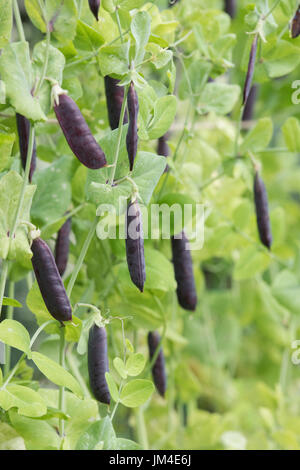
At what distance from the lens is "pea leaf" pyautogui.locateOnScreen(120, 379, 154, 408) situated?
0.43m

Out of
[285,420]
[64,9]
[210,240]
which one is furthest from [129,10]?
[285,420]

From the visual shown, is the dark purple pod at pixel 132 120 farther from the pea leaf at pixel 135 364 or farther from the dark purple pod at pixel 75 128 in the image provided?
the pea leaf at pixel 135 364

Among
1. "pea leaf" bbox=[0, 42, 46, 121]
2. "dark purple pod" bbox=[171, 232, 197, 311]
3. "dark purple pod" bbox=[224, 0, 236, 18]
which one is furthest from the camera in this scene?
"dark purple pod" bbox=[224, 0, 236, 18]

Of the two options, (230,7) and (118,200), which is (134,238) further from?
(230,7)

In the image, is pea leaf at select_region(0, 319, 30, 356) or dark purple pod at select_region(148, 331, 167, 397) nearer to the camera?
pea leaf at select_region(0, 319, 30, 356)

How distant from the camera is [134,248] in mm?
374

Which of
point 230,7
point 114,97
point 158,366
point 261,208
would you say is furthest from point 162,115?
point 230,7

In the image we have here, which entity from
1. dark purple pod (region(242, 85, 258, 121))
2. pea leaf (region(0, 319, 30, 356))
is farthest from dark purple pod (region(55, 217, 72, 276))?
dark purple pod (region(242, 85, 258, 121))

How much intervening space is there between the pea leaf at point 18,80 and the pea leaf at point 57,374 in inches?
6.8

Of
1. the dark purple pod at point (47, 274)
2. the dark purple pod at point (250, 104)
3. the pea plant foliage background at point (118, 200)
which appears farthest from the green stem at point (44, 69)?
the dark purple pod at point (250, 104)

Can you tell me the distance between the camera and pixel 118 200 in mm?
390

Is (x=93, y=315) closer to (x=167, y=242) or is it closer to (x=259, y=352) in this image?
(x=167, y=242)

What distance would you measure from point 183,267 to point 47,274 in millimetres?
149

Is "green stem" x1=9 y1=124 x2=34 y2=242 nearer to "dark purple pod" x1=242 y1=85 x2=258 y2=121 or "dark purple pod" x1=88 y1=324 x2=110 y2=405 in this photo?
"dark purple pod" x1=88 y1=324 x2=110 y2=405
